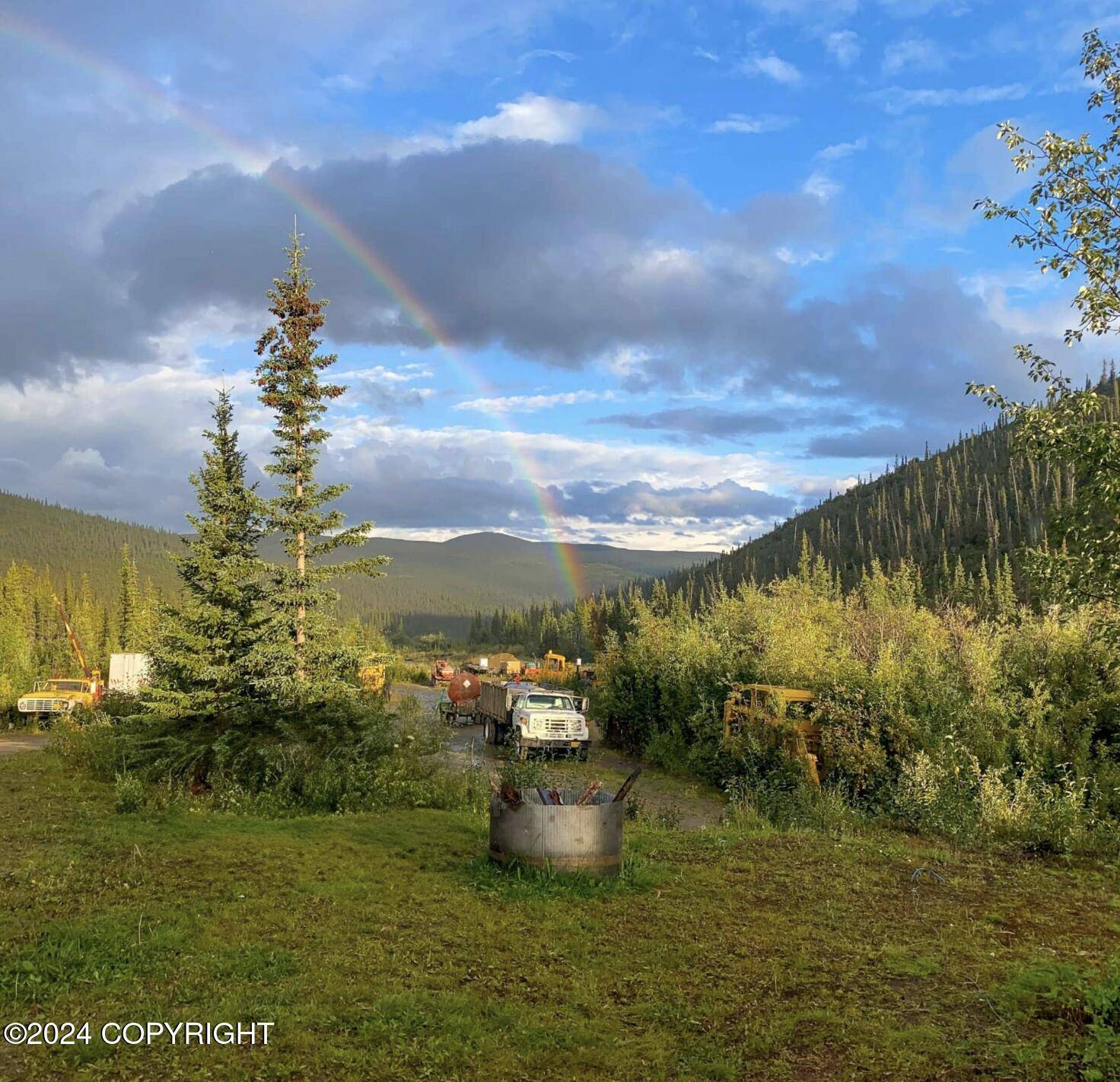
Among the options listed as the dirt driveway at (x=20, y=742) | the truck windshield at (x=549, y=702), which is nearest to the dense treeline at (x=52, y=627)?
the dirt driveway at (x=20, y=742)

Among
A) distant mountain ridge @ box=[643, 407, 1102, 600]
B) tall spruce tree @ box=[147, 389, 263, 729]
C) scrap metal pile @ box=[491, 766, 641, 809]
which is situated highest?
distant mountain ridge @ box=[643, 407, 1102, 600]

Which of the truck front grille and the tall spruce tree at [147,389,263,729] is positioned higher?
the tall spruce tree at [147,389,263,729]

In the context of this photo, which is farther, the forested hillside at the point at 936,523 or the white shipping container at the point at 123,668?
the forested hillside at the point at 936,523

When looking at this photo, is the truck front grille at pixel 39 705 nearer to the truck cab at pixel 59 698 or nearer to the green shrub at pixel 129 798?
the truck cab at pixel 59 698

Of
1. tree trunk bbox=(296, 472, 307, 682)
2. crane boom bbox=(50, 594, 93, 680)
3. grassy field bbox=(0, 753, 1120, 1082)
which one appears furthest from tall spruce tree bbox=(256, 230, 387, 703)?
crane boom bbox=(50, 594, 93, 680)

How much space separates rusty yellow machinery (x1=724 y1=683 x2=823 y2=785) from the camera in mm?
18016

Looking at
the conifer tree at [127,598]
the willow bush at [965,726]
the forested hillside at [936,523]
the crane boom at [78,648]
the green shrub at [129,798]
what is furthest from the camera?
the forested hillside at [936,523]

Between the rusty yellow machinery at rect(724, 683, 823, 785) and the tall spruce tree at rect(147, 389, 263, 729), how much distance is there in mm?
10880

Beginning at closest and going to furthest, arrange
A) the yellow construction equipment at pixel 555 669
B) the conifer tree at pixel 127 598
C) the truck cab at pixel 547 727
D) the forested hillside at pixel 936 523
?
the truck cab at pixel 547 727 < the yellow construction equipment at pixel 555 669 < the conifer tree at pixel 127 598 < the forested hillside at pixel 936 523

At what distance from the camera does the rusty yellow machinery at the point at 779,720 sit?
59.1ft

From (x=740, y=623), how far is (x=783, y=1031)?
22.1m

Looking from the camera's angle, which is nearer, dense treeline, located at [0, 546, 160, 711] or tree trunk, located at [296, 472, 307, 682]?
tree trunk, located at [296, 472, 307, 682]

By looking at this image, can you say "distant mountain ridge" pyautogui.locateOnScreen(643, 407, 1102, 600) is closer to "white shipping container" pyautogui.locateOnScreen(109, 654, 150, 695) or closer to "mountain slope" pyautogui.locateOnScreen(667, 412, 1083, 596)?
"mountain slope" pyautogui.locateOnScreen(667, 412, 1083, 596)

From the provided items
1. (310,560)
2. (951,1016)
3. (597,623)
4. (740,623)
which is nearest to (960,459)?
(597,623)
